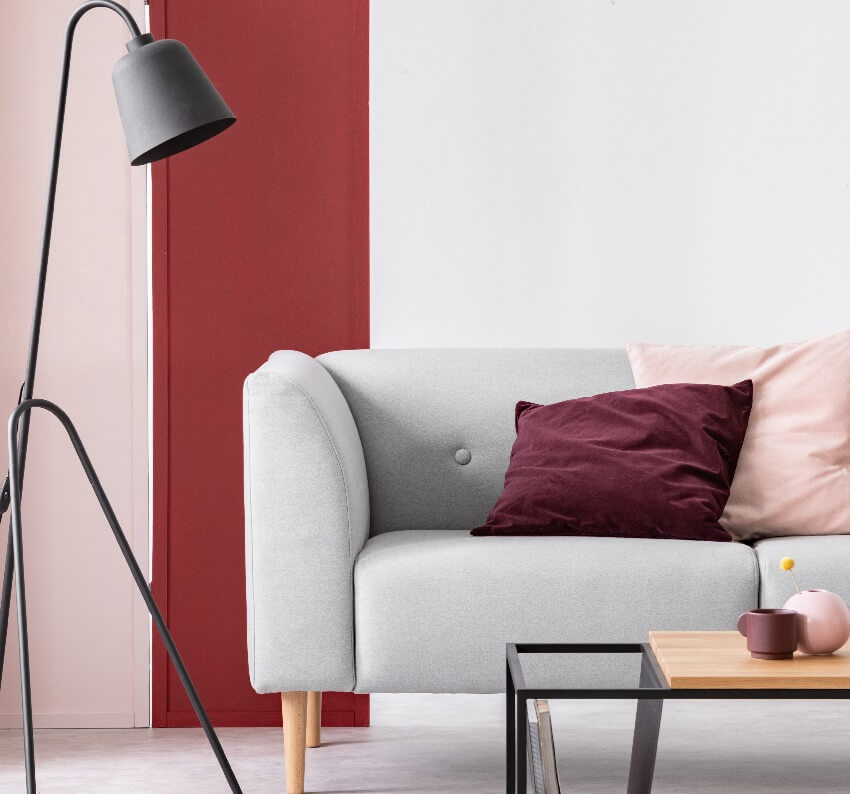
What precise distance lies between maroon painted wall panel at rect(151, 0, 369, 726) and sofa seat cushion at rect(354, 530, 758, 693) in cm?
80

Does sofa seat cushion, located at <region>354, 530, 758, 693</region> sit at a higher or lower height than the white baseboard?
higher

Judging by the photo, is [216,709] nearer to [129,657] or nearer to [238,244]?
[129,657]

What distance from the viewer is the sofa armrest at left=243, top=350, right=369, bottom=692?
2.16m

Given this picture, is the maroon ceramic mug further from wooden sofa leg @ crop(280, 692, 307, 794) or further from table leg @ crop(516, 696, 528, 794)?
wooden sofa leg @ crop(280, 692, 307, 794)

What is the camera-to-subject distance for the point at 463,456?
274cm

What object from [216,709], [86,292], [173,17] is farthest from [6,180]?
[216,709]

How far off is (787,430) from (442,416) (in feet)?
2.65

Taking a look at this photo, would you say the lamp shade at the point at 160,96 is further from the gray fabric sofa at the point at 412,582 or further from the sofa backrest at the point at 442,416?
the sofa backrest at the point at 442,416

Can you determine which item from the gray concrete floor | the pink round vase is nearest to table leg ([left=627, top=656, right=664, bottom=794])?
the gray concrete floor

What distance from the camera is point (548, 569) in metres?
2.12

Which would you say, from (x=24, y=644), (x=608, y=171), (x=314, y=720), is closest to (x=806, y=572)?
(x=314, y=720)

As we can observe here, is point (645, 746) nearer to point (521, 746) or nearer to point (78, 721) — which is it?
point (521, 746)

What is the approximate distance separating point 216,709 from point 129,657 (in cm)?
27

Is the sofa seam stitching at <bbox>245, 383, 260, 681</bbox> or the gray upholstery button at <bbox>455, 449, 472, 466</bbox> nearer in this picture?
the sofa seam stitching at <bbox>245, 383, 260, 681</bbox>
